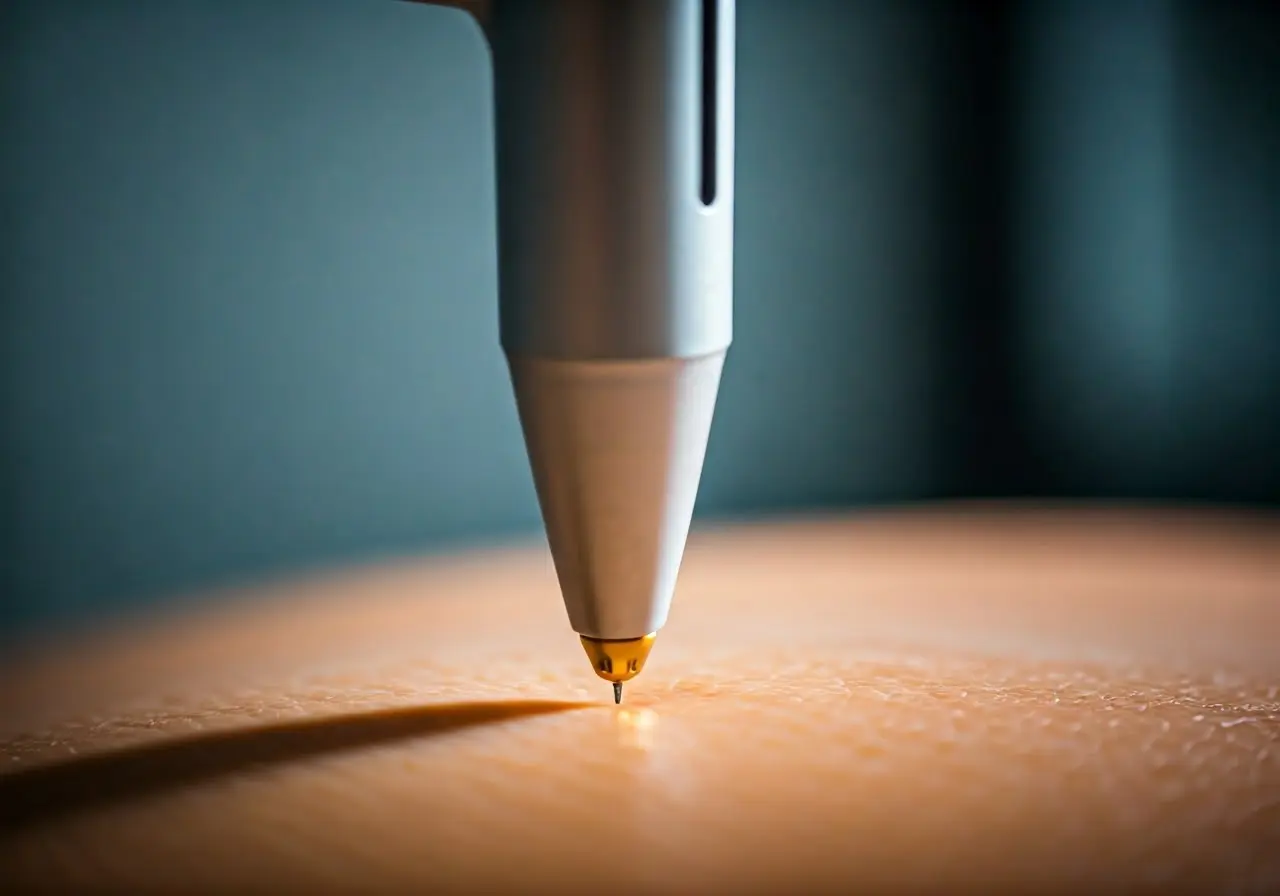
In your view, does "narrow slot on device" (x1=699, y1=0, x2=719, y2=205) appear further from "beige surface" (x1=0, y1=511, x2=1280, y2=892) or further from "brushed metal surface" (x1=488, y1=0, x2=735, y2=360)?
"beige surface" (x1=0, y1=511, x2=1280, y2=892)

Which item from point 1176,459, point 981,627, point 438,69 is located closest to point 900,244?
point 1176,459

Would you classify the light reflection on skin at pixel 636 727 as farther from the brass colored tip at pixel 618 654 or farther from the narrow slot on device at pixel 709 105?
the narrow slot on device at pixel 709 105

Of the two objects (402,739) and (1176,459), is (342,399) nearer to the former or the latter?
(402,739)

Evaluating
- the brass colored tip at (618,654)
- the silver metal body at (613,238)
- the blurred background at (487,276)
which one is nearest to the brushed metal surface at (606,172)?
the silver metal body at (613,238)

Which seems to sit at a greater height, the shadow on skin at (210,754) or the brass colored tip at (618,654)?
the brass colored tip at (618,654)

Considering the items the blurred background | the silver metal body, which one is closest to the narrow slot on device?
the silver metal body

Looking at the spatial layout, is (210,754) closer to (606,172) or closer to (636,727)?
(636,727)
